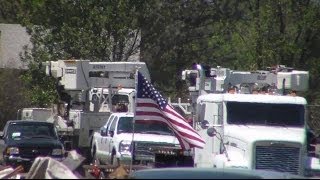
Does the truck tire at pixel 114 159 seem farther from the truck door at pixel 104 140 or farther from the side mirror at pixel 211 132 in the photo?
the side mirror at pixel 211 132

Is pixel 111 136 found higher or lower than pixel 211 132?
lower

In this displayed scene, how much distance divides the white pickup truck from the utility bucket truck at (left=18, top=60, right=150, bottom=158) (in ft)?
5.64

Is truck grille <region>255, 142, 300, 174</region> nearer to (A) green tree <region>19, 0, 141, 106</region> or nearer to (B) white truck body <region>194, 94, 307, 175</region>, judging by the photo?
(B) white truck body <region>194, 94, 307, 175</region>

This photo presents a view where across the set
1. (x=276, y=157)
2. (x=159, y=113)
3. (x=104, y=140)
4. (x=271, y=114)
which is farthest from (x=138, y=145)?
(x=276, y=157)

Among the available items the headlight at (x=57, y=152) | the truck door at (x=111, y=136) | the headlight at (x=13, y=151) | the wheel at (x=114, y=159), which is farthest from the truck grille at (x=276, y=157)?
the headlight at (x=13, y=151)

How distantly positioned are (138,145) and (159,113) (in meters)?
5.43

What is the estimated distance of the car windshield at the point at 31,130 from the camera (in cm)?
2929

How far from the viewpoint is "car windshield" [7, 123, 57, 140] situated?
96.1ft

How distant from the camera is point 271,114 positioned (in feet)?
69.1

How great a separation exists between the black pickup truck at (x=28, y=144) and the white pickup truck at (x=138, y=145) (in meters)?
1.36

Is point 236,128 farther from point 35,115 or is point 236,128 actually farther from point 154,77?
point 154,77

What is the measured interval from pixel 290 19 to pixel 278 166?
2145cm

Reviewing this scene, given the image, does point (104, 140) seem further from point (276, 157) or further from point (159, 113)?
point (276, 157)

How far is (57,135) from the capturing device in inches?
1174
